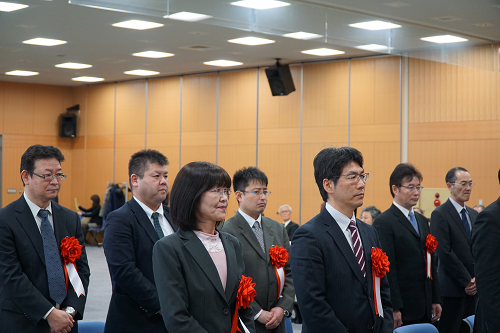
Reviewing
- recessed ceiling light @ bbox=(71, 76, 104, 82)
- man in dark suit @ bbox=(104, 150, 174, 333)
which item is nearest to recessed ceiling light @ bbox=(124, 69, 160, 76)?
recessed ceiling light @ bbox=(71, 76, 104, 82)

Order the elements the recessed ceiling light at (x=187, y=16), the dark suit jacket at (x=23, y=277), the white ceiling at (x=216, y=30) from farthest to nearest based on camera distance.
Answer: the white ceiling at (x=216, y=30), the recessed ceiling light at (x=187, y=16), the dark suit jacket at (x=23, y=277)

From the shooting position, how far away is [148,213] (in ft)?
12.1

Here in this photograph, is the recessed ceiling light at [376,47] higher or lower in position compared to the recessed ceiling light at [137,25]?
lower

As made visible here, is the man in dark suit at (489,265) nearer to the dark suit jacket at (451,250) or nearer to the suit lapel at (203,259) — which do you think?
the suit lapel at (203,259)

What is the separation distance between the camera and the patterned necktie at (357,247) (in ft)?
9.77

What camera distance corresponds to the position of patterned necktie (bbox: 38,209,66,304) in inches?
139

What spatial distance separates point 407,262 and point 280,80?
345 inches

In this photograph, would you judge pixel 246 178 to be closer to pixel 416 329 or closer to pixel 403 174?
pixel 403 174

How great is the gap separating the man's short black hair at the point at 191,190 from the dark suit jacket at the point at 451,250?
12.0 feet

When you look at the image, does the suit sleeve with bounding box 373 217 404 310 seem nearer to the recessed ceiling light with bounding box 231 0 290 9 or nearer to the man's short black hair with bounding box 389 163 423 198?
the man's short black hair with bounding box 389 163 423 198

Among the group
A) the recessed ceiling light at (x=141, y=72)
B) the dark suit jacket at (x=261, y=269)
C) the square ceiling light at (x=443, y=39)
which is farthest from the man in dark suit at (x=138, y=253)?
the recessed ceiling light at (x=141, y=72)

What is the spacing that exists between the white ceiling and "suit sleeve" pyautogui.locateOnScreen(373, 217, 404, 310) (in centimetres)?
398

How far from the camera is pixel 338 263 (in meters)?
2.93

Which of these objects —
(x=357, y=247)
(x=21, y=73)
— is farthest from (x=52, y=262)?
(x=21, y=73)
